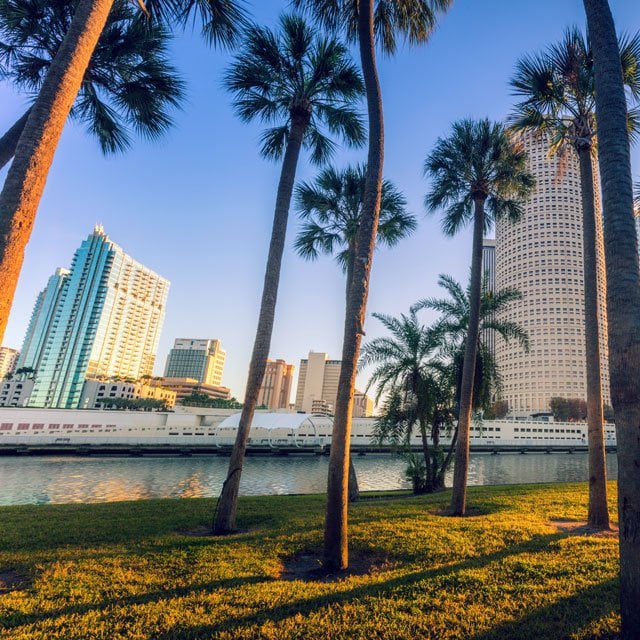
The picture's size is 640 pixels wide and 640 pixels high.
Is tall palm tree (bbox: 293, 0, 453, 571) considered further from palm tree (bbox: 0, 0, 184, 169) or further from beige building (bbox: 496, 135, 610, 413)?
beige building (bbox: 496, 135, 610, 413)

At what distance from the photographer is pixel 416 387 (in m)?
16.5

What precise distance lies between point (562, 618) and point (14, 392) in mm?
149969

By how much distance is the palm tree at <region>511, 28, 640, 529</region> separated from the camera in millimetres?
8828

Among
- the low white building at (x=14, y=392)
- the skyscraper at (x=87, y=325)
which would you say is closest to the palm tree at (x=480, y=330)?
the low white building at (x=14, y=392)

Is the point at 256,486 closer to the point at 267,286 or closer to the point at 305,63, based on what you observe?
the point at 267,286

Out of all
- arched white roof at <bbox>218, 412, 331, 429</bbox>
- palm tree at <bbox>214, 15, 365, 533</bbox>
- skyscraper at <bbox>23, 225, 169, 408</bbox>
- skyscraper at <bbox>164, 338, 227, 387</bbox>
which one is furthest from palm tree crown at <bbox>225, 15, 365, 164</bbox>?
skyscraper at <bbox>164, 338, 227, 387</bbox>

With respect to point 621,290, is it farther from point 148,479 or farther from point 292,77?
point 148,479

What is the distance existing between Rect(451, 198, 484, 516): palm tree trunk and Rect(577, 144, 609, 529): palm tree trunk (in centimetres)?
258

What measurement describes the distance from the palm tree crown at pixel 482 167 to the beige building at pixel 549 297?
408 ft

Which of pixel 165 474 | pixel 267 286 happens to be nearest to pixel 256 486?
pixel 165 474

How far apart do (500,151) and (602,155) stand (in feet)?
26.2

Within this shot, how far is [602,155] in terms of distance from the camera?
179 inches

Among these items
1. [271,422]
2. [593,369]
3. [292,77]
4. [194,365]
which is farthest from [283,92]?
[194,365]

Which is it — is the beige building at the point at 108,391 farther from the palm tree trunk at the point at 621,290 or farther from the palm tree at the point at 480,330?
the palm tree trunk at the point at 621,290
